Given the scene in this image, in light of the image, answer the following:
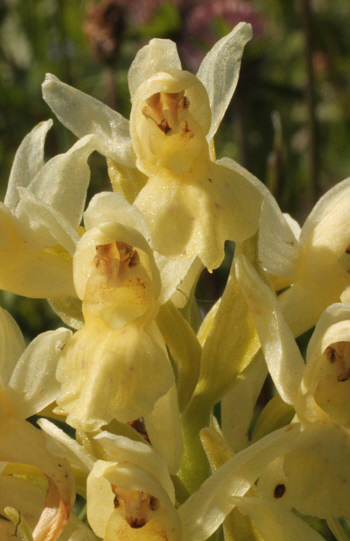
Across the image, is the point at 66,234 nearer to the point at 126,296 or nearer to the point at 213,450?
A: the point at 126,296

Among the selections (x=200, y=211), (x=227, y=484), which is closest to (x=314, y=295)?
(x=200, y=211)

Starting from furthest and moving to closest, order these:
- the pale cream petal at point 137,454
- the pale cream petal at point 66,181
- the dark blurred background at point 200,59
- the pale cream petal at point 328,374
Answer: the dark blurred background at point 200,59 → the pale cream petal at point 66,181 → the pale cream petal at point 328,374 → the pale cream petal at point 137,454

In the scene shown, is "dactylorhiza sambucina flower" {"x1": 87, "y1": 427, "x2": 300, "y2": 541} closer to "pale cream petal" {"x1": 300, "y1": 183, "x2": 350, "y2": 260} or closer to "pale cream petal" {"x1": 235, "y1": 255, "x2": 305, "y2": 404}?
"pale cream petal" {"x1": 235, "y1": 255, "x2": 305, "y2": 404}

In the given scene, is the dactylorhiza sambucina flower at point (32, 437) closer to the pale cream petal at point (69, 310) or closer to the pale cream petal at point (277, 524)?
the pale cream petal at point (69, 310)

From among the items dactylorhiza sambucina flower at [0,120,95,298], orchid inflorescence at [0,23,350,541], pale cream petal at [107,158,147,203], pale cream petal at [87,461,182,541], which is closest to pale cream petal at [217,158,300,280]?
orchid inflorescence at [0,23,350,541]

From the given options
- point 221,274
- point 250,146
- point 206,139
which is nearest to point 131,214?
point 206,139

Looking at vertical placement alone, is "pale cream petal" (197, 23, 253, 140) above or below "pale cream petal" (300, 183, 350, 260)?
above

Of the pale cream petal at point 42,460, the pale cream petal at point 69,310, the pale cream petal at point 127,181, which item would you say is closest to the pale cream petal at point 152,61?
the pale cream petal at point 127,181

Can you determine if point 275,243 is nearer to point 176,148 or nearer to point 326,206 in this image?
point 326,206
